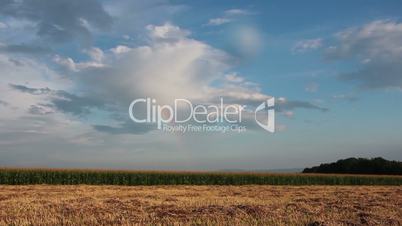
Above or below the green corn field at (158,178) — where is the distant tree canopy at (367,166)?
above

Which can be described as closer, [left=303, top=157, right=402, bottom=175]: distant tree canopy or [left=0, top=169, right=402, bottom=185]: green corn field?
[left=0, top=169, right=402, bottom=185]: green corn field

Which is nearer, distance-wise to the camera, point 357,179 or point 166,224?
point 166,224

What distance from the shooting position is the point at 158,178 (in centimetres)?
3934

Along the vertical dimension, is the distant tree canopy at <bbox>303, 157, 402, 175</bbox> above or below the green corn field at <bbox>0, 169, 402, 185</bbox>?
above

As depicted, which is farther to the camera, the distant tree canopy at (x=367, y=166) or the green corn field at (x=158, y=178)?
the distant tree canopy at (x=367, y=166)

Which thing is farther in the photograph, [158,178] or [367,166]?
[367,166]

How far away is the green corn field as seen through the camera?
36.7 metres

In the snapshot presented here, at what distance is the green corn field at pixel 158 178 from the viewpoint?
3672cm

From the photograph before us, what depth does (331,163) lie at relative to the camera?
2544 inches

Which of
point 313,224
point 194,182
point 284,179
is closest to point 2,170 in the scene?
point 194,182

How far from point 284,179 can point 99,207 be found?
29.4 metres

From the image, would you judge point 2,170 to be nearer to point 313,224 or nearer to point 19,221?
point 19,221

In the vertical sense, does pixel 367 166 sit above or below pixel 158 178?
above

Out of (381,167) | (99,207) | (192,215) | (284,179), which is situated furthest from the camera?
(381,167)
